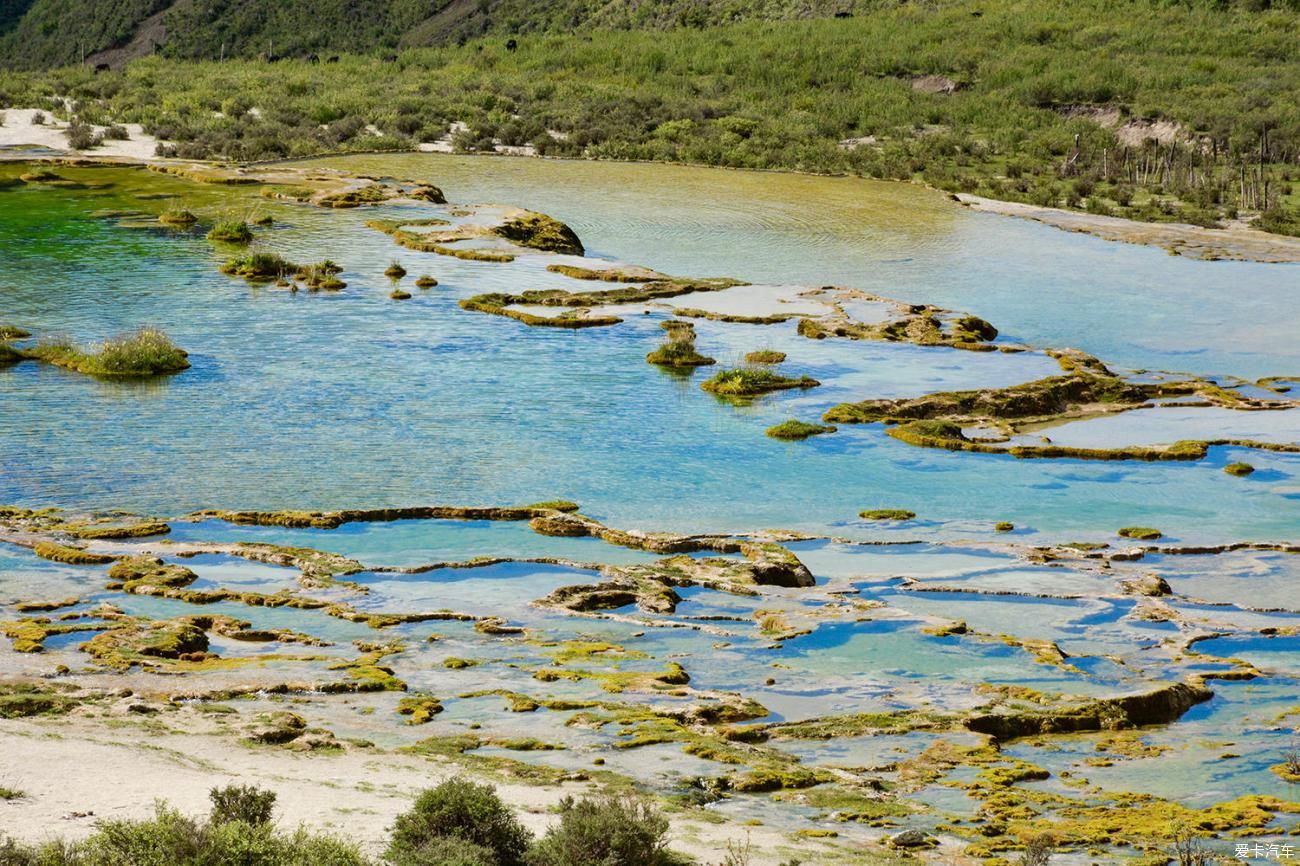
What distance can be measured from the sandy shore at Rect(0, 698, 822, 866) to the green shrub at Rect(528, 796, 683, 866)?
1.38ft

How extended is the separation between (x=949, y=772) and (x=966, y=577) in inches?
184

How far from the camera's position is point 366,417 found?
21.0m

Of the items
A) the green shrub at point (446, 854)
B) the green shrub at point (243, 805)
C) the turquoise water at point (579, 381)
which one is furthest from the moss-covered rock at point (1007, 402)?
the green shrub at point (243, 805)

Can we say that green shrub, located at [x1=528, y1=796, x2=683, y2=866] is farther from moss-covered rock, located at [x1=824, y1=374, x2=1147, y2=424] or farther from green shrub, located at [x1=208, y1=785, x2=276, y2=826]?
moss-covered rock, located at [x1=824, y1=374, x2=1147, y2=424]

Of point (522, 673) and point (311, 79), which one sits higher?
point (311, 79)

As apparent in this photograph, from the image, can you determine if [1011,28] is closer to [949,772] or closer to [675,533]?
[675,533]

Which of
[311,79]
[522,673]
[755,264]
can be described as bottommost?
[522,673]

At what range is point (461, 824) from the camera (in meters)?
9.15

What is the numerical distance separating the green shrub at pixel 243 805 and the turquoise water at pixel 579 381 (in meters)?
8.36

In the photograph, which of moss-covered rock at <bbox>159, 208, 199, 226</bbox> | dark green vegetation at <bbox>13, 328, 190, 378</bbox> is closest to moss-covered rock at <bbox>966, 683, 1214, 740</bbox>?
dark green vegetation at <bbox>13, 328, 190, 378</bbox>

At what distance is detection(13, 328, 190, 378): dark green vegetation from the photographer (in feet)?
75.5

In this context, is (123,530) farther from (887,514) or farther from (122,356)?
(887,514)

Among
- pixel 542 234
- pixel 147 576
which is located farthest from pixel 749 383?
pixel 542 234

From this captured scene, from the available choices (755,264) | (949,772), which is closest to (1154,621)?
(949,772)
